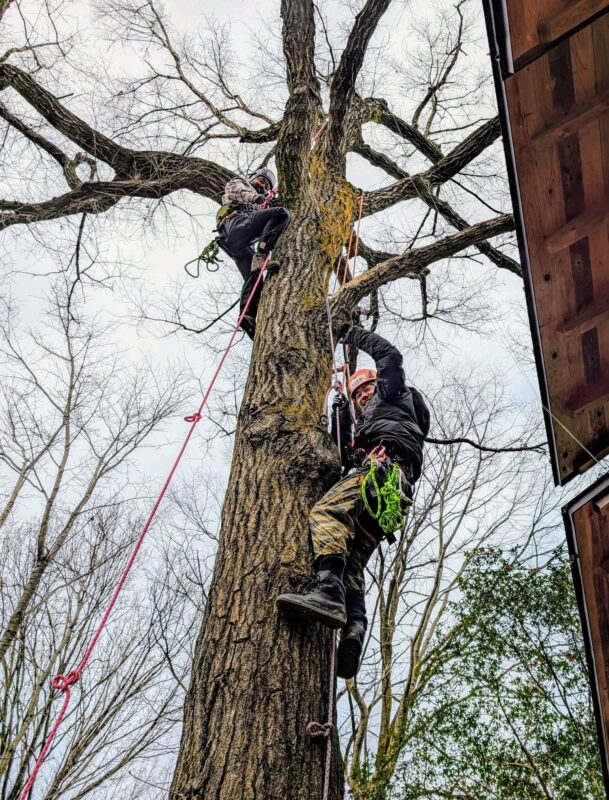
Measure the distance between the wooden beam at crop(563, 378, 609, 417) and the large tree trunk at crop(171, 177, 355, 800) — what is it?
1.01 metres

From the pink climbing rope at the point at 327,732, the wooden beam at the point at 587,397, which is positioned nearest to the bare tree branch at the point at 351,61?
the wooden beam at the point at 587,397

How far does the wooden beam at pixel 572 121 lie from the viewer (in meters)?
2.09

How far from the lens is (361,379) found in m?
3.60

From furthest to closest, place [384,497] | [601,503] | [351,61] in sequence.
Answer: [351,61]
[384,497]
[601,503]

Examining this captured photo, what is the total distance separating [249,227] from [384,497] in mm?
2330

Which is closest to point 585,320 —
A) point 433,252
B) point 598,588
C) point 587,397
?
point 587,397

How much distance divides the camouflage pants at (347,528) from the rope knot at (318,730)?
57 cm

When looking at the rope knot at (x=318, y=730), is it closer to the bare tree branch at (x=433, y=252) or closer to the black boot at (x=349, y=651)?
the black boot at (x=349, y=651)

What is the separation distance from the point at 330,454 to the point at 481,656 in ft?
15.7

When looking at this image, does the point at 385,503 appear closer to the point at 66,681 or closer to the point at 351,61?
the point at 66,681

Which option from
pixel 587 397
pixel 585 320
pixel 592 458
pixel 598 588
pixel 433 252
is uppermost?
pixel 433 252

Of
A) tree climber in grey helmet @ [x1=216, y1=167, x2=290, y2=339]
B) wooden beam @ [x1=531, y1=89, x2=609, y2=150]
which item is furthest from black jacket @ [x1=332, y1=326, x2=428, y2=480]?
wooden beam @ [x1=531, y1=89, x2=609, y2=150]

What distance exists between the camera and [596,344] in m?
2.48

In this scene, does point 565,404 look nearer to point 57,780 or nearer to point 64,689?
point 64,689
